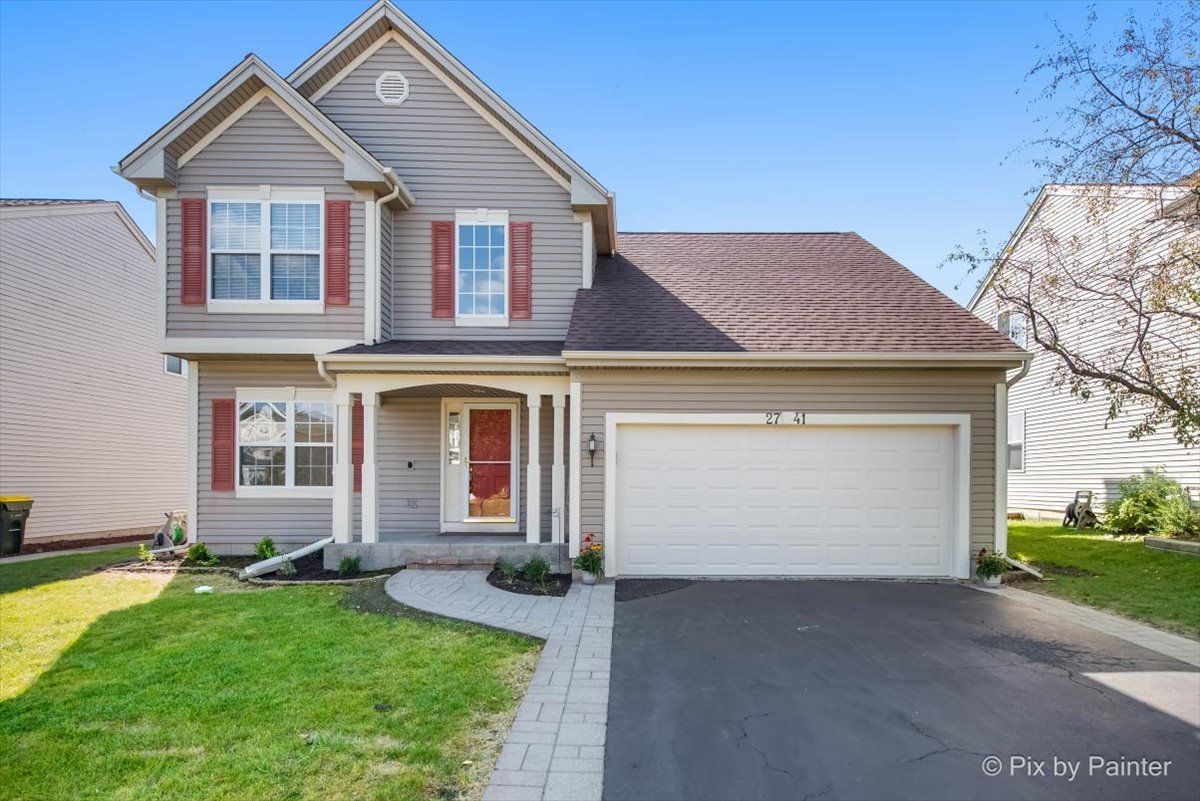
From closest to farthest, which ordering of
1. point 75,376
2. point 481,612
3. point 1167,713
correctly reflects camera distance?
1. point 1167,713
2. point 481,612
3. point 75,376

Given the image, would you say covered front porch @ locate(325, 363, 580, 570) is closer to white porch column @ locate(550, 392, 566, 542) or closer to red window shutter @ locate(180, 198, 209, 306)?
white porch column @ locate(550, 392, 566, 542)

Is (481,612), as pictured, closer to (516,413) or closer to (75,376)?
(516,413)

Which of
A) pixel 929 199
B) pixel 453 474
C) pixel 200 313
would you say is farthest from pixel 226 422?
pixel 929 199

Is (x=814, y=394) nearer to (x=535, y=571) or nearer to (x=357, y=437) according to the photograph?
(x=535, y=571)

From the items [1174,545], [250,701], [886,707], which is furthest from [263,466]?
[1174,545]

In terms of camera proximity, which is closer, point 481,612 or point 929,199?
point 481,612

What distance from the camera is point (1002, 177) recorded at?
1016 centimetres

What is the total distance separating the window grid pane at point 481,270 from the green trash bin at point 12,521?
9864 millimetres

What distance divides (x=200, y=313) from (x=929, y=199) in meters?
13.8

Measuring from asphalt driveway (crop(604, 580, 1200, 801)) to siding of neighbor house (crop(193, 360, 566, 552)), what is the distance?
15.5 feet

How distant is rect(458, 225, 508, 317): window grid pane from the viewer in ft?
34.9

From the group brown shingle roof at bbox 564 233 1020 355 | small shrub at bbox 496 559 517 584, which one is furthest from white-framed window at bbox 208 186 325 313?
small shrub at bbox 496 559 517 584

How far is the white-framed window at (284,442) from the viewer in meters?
10.4

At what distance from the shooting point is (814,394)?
8828 millimetres
